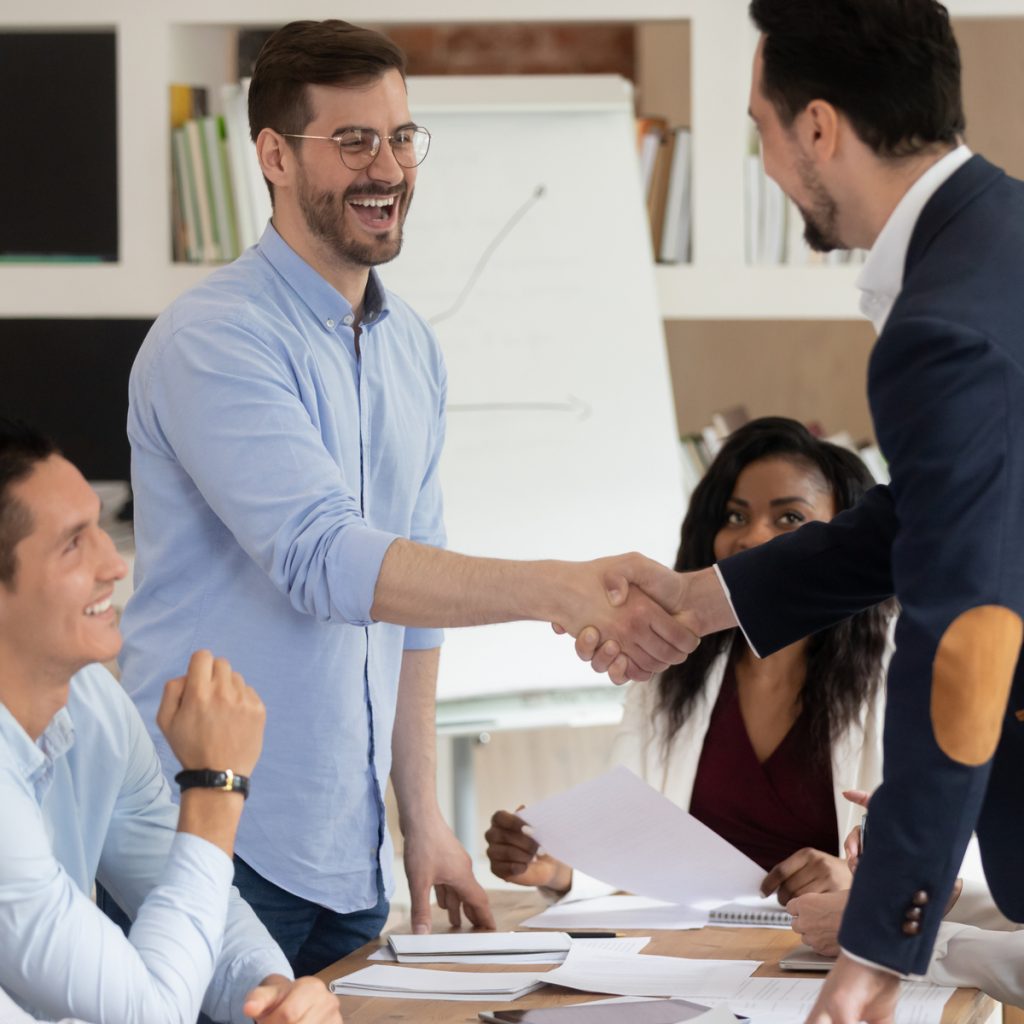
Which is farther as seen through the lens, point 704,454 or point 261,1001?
point 704,454

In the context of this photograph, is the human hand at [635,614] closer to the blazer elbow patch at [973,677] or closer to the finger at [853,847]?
the finger at [853,847]

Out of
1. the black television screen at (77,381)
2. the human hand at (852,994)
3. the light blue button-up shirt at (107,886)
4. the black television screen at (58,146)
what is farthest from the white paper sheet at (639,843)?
the black television screen at (58,146)

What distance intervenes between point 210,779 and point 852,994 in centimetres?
59

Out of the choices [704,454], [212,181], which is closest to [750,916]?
[704,454]

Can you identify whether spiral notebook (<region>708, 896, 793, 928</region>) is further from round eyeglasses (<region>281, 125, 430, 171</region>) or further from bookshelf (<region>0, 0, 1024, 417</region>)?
bookshelf (<region>0, 0, 1024, 417</region>)

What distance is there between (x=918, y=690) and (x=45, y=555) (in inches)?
30.3

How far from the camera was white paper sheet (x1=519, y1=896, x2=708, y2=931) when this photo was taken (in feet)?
6.16

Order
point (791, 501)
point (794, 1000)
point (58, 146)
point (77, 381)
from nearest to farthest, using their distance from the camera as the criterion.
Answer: point (794, 1000)
point (791, 501)
point (58, 146)
point (77, 381)

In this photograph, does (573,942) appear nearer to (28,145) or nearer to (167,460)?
(167,460)

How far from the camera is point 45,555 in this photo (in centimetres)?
135

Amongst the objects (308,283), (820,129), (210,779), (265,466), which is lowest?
(210,779)

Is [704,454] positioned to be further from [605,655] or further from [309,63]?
[309,63]

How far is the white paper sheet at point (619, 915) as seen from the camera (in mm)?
1878

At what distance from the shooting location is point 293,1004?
132cm
